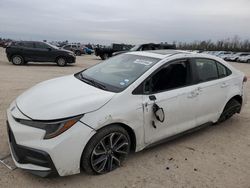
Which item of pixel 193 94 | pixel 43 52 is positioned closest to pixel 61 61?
pixel 43 52

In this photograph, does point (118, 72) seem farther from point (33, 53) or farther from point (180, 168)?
point (33, 53)

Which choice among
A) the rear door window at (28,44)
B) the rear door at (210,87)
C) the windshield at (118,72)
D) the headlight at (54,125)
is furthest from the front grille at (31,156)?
the rear door window at (28,44)

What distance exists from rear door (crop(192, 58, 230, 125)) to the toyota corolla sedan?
16 millimetres

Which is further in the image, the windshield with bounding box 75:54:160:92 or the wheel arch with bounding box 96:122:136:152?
the windshield with bounding box 75:54:160:92

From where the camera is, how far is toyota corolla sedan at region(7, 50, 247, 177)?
2.99m

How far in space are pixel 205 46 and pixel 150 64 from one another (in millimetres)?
61838

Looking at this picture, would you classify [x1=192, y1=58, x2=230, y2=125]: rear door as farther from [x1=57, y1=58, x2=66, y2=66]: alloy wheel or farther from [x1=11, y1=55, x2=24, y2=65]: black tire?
[x1=11, y1=55, x2=24, y2=65]: black tire

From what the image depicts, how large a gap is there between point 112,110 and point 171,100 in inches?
41.0

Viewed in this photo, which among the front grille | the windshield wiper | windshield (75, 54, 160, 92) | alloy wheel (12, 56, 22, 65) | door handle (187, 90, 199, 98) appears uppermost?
windshield (75, 54, 160, 92)

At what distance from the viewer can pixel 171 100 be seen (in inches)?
154

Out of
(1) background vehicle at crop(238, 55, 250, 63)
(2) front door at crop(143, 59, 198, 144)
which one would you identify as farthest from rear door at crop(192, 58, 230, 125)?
(1) background vehicle at crop(238, 55, 250, 63)

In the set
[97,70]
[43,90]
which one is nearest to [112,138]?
[43,90]

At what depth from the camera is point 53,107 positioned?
3160 millimetres

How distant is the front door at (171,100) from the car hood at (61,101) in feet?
2.09
